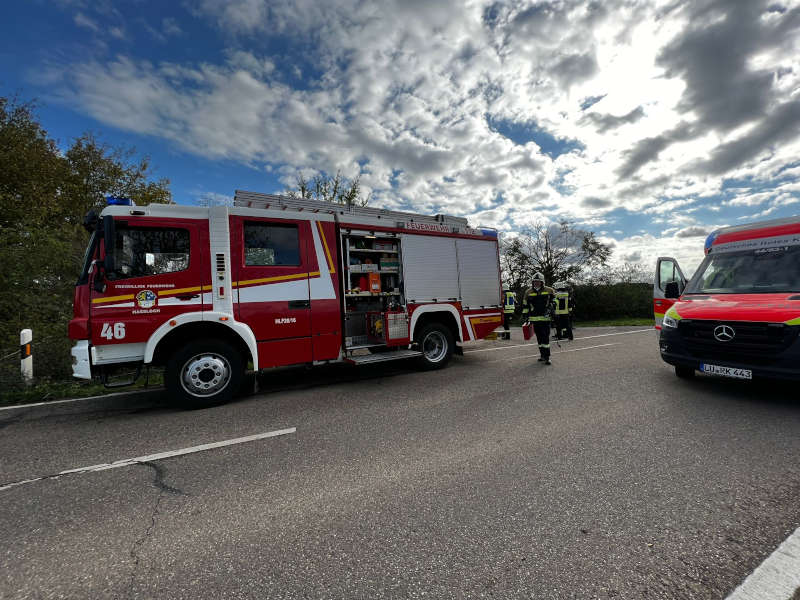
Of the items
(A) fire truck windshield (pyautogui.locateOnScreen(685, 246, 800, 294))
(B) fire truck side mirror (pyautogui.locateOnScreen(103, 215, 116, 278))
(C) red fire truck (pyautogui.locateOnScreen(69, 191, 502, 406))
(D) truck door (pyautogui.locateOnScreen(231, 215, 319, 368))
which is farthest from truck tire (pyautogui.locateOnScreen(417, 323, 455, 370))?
(B) fire truck side mirror (pyautogui.locateOnScreen(103, 215, 116, 278))

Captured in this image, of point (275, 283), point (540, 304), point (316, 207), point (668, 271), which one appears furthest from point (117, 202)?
point (668, 271)

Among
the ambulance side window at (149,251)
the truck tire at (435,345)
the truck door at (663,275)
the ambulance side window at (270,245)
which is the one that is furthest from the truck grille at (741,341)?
the ambulance side window at (149,251)

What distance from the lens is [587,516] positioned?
2146 millimetres

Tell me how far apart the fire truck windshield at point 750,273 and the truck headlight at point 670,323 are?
0.87 metres

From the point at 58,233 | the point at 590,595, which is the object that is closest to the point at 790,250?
the point at 590,595

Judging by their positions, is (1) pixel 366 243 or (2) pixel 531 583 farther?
(1) pixel 366 243

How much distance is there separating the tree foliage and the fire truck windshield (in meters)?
11.2

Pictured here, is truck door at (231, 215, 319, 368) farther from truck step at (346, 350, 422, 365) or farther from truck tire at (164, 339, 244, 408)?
truck step at (346, 350, 422, 365)

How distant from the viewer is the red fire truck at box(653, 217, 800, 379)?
13.2ft

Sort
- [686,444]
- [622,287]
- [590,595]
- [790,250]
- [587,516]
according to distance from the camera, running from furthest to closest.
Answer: [622,287] → [790,250] → [686,444] → [587,516] → [590,595]

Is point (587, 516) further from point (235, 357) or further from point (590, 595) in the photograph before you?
point (235, 357)

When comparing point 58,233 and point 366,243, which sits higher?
point 58,233

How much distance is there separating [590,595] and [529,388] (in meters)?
3.75

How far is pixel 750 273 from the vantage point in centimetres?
509
